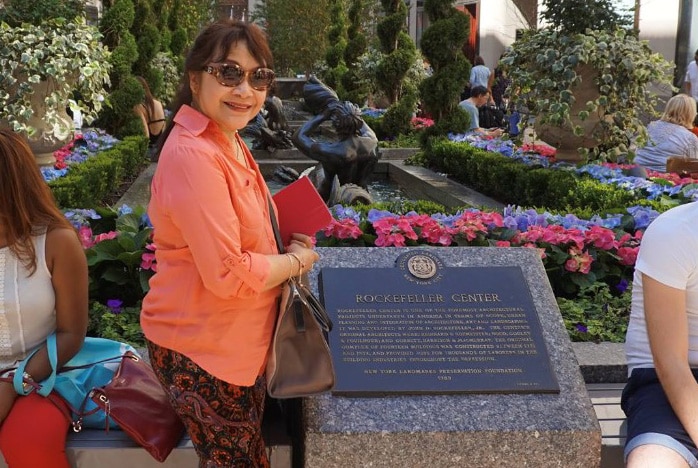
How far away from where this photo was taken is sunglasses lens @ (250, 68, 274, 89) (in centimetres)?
238

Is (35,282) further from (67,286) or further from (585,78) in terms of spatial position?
(585,78)

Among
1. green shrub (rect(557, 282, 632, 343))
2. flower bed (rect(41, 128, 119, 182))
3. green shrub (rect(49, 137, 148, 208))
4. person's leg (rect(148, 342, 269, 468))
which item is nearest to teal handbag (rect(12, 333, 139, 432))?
person's leg (rect(148, 342, 269, 468))

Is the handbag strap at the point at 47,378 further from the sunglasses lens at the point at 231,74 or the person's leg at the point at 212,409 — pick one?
the sunglasses lens at the point at 231,74

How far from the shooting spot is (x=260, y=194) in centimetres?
248

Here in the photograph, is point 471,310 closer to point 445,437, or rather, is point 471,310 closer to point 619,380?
point 445,437

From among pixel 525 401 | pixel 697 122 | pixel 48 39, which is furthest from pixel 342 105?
pixel 697 122

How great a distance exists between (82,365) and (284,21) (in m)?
33.8

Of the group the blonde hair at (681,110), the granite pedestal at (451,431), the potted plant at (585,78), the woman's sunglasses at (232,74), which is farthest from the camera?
the blonde hair at (681,110)

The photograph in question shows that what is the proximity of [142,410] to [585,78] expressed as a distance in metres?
6.88

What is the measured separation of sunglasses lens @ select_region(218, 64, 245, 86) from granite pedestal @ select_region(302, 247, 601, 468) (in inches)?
44.0

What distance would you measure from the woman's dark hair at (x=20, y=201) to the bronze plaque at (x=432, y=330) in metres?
1.08

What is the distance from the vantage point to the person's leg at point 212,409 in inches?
94.9

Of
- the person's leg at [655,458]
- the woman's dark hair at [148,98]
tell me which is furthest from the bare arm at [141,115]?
the person's leg at [655,458]

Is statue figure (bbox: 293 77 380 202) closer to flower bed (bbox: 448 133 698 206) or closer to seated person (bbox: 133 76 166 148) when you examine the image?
flower bed (bbox: 448 133 698 206)
